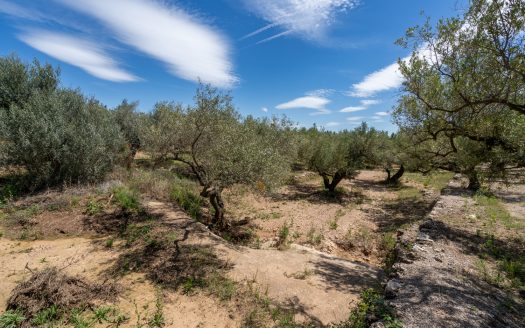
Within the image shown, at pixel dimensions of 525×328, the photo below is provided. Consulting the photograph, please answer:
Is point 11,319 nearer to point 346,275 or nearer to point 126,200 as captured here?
point 126,200

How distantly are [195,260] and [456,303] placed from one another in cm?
651

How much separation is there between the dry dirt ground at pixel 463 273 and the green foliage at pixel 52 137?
47.8 ft

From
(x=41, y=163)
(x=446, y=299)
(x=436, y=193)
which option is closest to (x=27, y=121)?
(x=41, y=163)

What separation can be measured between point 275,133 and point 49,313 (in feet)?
71.3

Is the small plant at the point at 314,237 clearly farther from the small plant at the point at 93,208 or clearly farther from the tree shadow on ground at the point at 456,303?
the small plant at the point at 93,208

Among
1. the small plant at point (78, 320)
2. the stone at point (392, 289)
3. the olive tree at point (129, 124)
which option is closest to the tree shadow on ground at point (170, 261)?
the small plant at point (78, 320)

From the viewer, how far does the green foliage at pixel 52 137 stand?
12.1m

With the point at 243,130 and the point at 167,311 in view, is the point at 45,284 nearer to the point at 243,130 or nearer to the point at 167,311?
the point at 167,311

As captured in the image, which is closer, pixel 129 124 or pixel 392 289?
pixel 392 289

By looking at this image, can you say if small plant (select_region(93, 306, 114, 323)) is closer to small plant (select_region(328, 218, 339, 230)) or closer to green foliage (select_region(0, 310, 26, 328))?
green foliage (select_region(0, 310, 26, 328))

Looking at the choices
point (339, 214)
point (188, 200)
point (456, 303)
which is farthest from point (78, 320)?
point (339, 214)

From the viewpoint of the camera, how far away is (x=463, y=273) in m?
6.48

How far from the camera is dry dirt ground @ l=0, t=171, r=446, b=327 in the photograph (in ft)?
20.3

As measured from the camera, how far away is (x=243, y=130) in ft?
38.5
